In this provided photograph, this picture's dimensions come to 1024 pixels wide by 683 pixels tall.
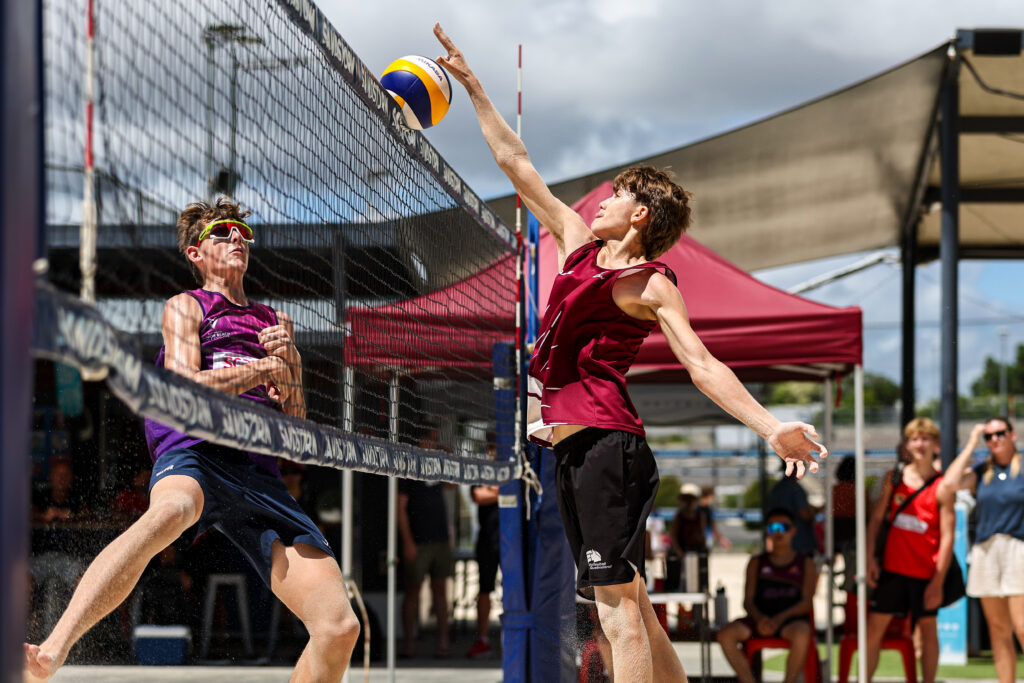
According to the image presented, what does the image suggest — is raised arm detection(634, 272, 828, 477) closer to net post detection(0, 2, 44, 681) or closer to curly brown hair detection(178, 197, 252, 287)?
curly brown hair detection(178, 197, 252, 287)

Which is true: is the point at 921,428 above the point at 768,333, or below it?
below

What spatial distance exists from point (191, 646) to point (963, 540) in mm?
6472

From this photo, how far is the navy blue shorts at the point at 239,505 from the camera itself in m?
3.49

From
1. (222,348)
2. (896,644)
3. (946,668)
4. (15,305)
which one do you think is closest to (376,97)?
(222,348)

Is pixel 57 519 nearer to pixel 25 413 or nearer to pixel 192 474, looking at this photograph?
pixel 192 474

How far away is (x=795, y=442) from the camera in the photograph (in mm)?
3021

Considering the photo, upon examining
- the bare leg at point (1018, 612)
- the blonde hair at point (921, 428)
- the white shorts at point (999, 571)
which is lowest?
the bare leg at point (1018, 612)

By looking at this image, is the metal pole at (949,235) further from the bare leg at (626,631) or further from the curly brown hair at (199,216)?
the curly brown hair at (199,216)

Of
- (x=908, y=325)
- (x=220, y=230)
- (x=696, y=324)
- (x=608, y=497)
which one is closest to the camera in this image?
(x=608, y=497)

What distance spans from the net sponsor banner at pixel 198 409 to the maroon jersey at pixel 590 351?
2.00 feet

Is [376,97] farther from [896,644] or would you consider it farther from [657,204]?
[896,644]

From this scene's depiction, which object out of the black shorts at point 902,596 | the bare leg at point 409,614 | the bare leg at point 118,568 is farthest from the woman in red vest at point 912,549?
the bare leg at point 118,568

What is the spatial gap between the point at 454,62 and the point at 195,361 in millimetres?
1338

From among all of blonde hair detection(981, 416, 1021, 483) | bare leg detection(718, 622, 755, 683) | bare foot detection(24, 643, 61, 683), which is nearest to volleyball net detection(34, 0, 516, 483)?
bare foot detection(24, 643, 61, 683)
